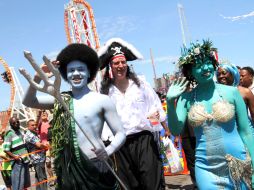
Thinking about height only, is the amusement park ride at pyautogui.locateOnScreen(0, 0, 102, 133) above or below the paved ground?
above

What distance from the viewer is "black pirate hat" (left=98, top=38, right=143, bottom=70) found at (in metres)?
3.94

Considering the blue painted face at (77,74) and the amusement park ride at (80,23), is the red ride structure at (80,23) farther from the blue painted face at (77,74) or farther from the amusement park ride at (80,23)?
the blue painted face at (77,74)

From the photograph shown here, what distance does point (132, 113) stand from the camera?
3.74 m

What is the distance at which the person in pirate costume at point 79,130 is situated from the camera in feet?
8.80

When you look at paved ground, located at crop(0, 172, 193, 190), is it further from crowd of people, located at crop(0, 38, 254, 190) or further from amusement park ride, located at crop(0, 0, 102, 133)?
amusement park ride, located at crop(0, 0, 102, 133)

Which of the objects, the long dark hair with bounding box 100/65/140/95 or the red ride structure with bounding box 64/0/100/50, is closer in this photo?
the long dark hair with bounding box 100/65/140/95

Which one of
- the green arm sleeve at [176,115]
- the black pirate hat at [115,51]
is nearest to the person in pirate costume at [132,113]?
the black pirate hat at [115,51]

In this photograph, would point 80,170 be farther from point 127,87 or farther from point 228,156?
point 127,87

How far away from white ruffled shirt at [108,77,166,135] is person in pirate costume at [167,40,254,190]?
2.32ft

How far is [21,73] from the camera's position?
98.7 inches

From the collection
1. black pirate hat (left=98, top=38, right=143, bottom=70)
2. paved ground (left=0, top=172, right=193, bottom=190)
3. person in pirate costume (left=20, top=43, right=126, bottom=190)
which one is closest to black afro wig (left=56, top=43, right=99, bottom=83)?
person in pirate costume (left=20, top=43, right=126, bottom=190)

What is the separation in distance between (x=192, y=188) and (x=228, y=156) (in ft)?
12.5

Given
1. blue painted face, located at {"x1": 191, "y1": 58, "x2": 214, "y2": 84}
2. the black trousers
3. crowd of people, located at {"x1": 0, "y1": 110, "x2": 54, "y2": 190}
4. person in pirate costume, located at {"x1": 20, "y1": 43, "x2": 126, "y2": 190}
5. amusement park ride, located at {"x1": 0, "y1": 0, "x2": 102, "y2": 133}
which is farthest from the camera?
amusement park ride, located at {"x1": 0, "y1": 0, "x2": 102, "y2": 133}

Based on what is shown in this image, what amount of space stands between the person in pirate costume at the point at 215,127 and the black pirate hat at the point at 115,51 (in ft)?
3.35
